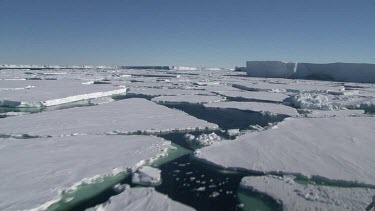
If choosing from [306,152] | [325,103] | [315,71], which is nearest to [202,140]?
[306,152]

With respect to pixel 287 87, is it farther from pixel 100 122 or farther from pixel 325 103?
pixel 100 122

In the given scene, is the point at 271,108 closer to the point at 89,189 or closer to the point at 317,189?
the point at 317,189

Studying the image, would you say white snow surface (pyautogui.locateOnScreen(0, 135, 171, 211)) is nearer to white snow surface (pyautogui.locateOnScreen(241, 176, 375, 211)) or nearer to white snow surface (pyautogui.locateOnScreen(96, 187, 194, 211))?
white snow surface (pyautogui.locateOnScreen(96, 187, 194, 211))

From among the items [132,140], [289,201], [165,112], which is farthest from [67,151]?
[165,112]

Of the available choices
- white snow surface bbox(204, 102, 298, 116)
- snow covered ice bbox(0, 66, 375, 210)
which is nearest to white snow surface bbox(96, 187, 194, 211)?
snow covered ice bbox(0, 66, 375, 210)

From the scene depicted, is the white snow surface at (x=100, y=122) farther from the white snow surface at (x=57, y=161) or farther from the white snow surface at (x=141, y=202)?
the white snow surface at (x=141, y=202)

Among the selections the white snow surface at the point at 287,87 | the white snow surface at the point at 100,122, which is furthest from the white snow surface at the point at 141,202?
the white snow surface at the point at 287,87
